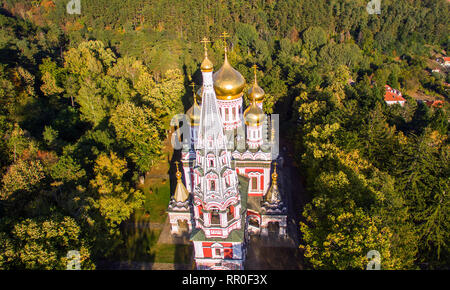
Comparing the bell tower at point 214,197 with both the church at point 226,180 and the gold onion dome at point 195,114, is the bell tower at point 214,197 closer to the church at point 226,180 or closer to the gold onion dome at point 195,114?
the church at point 226,180

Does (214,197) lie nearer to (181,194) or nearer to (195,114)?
A: (181,194)

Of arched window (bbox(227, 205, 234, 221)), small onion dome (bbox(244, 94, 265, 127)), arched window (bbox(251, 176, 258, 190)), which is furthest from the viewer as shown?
arched window (bbox(251, 176, 258, 190))

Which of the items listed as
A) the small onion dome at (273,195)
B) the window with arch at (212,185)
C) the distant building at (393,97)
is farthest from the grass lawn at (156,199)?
the distant building at (393,97)

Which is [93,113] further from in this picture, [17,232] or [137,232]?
[17,232]

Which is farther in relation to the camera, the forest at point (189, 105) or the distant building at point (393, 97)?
the distant building at point (393, 97)

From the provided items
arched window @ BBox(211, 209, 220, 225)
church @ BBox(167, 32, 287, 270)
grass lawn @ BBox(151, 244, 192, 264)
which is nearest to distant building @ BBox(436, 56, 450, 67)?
church @ BBox(167, 32, 287, 270)

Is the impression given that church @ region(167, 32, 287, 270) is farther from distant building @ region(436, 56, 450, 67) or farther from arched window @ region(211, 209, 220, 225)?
distant building @ region(436, 56, 450, 67)
